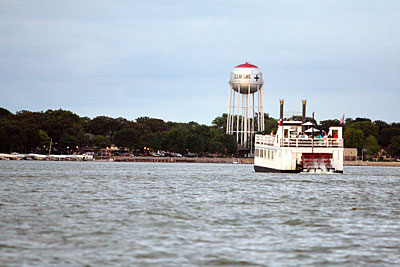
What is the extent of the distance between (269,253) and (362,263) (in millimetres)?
2682

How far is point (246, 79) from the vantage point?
7028 inches

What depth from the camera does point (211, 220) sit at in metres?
28.9

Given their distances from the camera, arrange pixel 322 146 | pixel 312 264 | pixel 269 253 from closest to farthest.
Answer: pixel 312 264 → pixel 269 253 → pixel 322 146

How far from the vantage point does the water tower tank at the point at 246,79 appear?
7037 inches

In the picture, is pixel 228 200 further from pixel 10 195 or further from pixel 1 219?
pixel 1 219

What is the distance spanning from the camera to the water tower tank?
7037 inches

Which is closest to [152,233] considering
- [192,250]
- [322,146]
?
[192,250]

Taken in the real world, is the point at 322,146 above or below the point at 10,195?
above

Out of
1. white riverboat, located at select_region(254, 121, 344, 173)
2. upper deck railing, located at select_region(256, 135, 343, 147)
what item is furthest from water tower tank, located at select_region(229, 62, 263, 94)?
upper deck railing, located at select_region(256, 135, 343, 147)

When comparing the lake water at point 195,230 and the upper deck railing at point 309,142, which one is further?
the upper deck railing at point 309,142

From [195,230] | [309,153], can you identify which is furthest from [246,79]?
[195,230]

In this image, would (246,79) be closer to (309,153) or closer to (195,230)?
(309,153)

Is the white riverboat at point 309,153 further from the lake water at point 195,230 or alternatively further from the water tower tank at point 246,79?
the water tower tank at point 246,79

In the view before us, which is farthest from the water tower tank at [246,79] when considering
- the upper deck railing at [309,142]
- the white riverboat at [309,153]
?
the upper deck railing at [309,142]
